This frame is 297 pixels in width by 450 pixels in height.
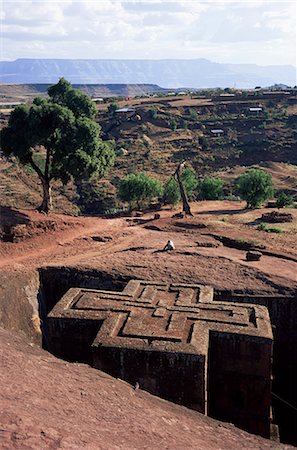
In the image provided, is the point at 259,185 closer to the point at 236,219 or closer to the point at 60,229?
the point at 236,219

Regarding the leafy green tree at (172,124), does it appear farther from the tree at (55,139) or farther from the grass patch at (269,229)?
the grass patch at (269,229)

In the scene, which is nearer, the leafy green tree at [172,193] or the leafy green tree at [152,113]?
the leafy green tree at [172,193]

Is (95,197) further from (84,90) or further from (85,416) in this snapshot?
(84,90)

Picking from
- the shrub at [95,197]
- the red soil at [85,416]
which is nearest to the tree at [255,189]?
the shrub at [95,197]

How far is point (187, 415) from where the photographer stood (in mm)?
8953

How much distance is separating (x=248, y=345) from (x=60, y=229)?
12.4 meters

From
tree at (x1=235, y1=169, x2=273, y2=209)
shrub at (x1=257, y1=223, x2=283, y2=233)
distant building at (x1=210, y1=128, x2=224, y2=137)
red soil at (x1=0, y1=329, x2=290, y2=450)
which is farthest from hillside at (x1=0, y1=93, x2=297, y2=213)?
red soil at (x1=0, y1=329, x2=290, y2=450)

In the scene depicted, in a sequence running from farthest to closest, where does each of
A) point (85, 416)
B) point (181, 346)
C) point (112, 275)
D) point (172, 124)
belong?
1. point (172, 124)
2. point (112, 275)
3. point (181, 346)
4. point (85, 416)

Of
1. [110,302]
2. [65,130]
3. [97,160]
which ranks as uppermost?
[65,130]

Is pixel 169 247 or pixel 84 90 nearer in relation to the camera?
pixel 169 247

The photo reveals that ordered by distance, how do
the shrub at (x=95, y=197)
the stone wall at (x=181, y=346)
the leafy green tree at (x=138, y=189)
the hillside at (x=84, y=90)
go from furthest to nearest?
the hillside at (x=84, y=90)
the shrub at (x=95, y=197)
the leafy green tree at (x=138, y=189)
the stone wall at (x=181, y=346)

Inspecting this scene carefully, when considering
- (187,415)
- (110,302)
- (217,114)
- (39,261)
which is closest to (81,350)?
(110,302)

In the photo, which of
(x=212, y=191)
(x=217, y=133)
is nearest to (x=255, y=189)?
(x=212, y=191)

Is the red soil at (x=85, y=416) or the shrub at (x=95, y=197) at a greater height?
the red soil at (x=85, y=416)
